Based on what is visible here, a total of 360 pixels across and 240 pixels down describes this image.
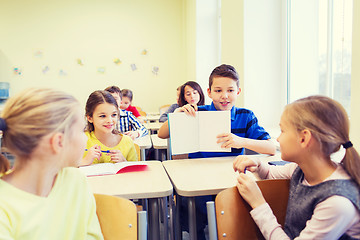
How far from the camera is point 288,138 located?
1.03 meters

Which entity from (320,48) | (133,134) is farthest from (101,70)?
(320,48)

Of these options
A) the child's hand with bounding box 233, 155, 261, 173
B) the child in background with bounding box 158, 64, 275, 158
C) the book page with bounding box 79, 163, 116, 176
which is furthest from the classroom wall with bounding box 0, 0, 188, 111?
the child's hand with bounding box 233, 155, 261, 173

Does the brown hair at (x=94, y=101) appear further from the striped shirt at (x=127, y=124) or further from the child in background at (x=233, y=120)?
the striped shirt at (x=127, y=124)

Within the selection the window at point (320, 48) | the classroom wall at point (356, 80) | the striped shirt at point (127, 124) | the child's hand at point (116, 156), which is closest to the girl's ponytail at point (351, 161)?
the classroom wall at point (356, 80)

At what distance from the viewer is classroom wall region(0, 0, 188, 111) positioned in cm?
596

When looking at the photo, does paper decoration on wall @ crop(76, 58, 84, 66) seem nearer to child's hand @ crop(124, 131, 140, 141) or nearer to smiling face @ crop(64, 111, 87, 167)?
child's hand @ crop(124, 131, 140, 141)

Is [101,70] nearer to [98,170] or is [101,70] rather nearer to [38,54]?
[38,54]

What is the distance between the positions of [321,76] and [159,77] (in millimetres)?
4327

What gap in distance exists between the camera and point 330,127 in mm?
940

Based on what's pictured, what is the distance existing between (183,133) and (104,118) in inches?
22.2

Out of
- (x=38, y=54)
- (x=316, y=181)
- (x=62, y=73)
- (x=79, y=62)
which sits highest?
(x=38, y=54)

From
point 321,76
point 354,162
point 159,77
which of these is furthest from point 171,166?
point 159,77

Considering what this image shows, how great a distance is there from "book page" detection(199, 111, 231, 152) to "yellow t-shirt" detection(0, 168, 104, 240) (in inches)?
30.7

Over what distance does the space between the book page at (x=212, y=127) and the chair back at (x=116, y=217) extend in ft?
2.42
